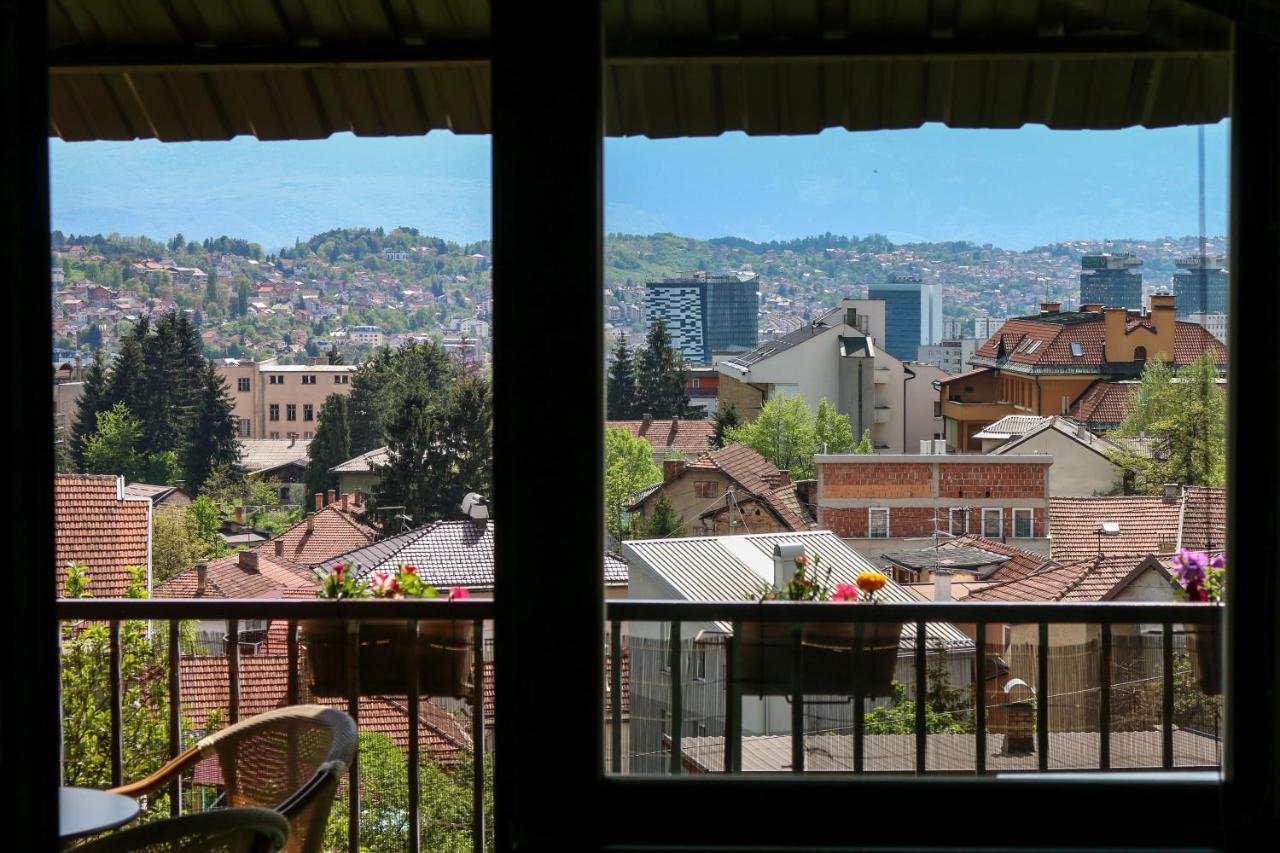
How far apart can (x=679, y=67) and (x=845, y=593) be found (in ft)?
4.47

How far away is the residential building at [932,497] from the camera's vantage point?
2.08m

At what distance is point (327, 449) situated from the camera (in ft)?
9.32

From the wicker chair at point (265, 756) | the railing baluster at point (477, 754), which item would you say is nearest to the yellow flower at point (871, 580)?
the railing baluster at point (477, 754)

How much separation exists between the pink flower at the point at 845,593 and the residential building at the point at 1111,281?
2.85 ft

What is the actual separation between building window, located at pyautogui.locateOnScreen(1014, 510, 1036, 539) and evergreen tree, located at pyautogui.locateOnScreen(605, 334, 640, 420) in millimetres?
1010

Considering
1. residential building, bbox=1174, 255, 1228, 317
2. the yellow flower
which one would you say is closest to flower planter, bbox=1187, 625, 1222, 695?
residential building, bbox=1174, 255, 1228, 317

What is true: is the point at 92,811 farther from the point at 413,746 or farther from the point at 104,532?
the point at 413,746

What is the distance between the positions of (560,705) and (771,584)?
3.72 ft

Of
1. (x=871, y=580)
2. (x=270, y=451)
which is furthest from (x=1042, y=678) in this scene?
(x=270, y=451)

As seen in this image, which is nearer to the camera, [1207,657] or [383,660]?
[1207,657]

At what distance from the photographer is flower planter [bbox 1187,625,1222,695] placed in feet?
4.80

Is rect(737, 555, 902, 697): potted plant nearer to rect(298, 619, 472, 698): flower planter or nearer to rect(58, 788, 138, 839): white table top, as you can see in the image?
rect(298, 619, 472, 698): flower planter
